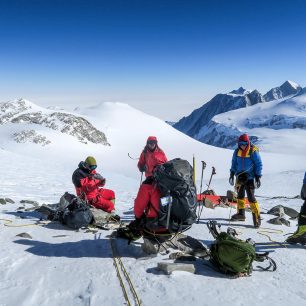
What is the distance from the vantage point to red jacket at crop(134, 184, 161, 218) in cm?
619

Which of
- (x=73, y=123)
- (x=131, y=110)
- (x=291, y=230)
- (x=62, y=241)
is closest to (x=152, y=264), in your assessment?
(x=62, y=241)

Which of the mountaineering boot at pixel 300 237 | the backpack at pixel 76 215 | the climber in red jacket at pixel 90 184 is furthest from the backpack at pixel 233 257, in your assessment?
the climber in red jacket at pixel 90 184

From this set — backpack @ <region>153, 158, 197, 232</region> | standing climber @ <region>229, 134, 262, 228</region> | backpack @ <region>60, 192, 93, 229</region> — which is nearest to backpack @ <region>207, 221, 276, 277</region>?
backpack @ <region>153, 158, 197, 232</region>

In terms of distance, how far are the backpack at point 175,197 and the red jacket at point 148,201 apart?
113 millimetres

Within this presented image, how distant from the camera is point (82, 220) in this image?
808 cm

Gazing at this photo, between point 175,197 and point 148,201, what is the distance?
0.54 metres

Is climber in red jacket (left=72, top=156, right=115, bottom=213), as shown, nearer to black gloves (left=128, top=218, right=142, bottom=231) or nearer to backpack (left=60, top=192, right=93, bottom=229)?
backpack (left=60, top=192, right=93, bottom=229)

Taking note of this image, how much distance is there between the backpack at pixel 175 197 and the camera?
6043 millimetres

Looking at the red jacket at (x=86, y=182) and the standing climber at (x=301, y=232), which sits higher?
the red jacket at (x=86, y=182)

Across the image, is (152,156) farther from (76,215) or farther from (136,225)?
(136,225)

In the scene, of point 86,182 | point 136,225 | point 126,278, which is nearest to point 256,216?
point 136,225

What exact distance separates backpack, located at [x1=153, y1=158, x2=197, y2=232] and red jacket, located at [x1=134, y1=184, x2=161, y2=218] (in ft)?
0.37

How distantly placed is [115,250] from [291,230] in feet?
17.2

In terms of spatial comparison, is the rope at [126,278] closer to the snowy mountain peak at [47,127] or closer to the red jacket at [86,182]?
the red jacket at [86,182]
